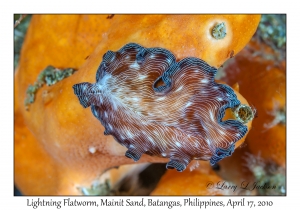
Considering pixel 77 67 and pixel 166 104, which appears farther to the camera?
pixel 77 67

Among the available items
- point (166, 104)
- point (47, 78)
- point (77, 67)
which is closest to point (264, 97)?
point (166, 104)

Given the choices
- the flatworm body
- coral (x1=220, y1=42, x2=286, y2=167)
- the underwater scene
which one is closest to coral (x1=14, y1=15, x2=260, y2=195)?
the underwater scene

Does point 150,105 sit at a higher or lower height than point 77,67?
lower

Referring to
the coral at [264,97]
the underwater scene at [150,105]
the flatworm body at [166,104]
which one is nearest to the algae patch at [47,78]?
the underwater scene at [150,105]

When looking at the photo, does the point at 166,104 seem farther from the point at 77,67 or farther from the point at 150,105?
the point at 77,67

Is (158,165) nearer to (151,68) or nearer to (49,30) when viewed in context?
(151,68)
